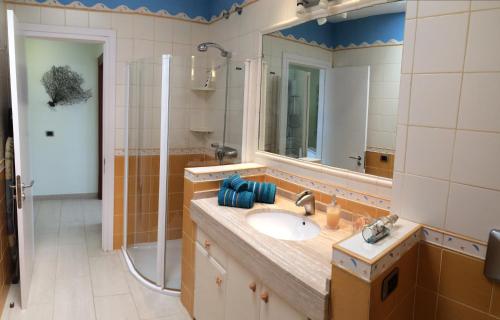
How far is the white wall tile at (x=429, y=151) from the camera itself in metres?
1.34

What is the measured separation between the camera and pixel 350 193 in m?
1.83

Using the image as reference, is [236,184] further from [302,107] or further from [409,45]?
[409,45]

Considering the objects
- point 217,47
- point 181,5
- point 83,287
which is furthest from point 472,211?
point 181,5

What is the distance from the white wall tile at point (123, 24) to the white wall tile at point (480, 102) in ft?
9.17

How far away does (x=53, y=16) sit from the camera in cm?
295

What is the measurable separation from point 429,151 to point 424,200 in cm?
20

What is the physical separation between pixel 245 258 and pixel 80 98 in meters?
4.28

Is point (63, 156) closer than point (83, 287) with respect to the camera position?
No

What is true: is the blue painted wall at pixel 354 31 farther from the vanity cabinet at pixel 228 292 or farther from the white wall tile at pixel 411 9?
the vanity cabinet at pixel 228 292

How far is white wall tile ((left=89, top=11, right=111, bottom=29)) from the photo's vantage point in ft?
9.97

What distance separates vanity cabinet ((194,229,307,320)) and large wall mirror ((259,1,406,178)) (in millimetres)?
771

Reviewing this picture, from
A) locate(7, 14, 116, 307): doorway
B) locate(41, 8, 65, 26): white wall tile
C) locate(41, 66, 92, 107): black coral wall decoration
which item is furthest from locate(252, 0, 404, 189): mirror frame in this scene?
locate(41, 66, 92, 107): black coral wall decoration

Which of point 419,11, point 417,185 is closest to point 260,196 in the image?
point 417,185

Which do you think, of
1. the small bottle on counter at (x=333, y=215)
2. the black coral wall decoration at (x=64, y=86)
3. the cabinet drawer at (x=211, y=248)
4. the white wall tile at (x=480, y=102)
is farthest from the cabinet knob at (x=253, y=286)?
the black coral wall decoration at (x=64, y=86)
